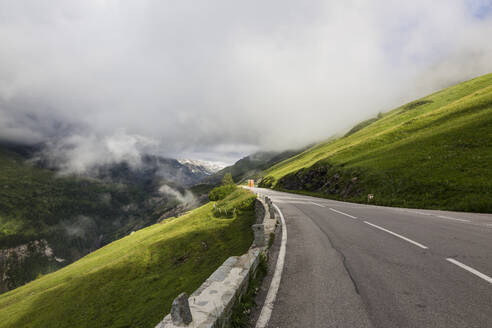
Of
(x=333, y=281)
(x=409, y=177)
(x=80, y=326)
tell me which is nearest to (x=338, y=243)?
(x=333, y=281)

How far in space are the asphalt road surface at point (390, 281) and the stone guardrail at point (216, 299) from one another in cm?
105

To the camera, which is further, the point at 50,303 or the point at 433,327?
the point at 50,303

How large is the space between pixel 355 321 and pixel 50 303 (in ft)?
156

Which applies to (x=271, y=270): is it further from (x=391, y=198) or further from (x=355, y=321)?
(x=391, y=198)

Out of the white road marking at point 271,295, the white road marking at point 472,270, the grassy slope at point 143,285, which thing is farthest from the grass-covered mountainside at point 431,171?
the white road marking at point 271,295

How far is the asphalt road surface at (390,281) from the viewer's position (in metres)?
4.59

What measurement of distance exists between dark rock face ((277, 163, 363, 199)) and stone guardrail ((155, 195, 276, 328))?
1153 inches

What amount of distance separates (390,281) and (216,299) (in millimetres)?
5006

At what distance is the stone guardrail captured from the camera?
3.91 metres

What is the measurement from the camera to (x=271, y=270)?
7.49m

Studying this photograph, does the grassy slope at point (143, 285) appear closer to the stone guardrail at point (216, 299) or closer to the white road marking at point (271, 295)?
the white road marking at point (271, 295)

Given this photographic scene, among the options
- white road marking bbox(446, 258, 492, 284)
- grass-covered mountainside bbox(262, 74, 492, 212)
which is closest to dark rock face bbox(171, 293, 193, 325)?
white road marking bbox(446, 258, 492, 284)

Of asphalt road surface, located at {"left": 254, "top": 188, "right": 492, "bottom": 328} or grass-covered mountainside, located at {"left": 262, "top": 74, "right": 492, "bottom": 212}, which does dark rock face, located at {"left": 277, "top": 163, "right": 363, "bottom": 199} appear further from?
asphalt road surface, located at {"left": 254, "top": 188, "right": 492, "bottom": 328}

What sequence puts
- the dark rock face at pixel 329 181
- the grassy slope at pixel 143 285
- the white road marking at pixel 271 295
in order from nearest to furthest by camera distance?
the white road marking at pixel 271 295
the grassy slope at pixel 143 285
the dark rock face at pixel 329 181
